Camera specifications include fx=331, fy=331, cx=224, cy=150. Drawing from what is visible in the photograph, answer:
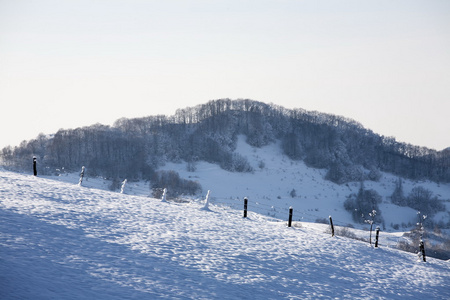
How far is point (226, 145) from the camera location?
119000 mm

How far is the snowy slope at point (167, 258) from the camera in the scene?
834cm

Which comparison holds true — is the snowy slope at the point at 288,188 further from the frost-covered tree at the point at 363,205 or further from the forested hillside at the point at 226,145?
the forested hillside at the point at 226,145

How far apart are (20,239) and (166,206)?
10941mm

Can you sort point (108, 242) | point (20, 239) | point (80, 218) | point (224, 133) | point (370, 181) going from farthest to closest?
point (224, 133)
point (370, 181)
point (80, 218)
point (108, 242)
point (20, 239)

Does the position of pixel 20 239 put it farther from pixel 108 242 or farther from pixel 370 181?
pixel 370 181

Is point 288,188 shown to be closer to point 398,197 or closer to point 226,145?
point 226,145

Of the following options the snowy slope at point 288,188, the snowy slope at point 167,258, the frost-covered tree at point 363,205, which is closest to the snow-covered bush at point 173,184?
the snowy slope at point 288,188

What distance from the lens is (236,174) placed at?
10156 cm

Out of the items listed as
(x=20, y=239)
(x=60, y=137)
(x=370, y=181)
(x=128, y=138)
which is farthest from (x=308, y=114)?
(x=20, y=239)

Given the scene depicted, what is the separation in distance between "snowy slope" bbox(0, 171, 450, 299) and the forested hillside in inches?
3137

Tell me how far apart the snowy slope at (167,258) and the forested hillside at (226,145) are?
79.7 meters

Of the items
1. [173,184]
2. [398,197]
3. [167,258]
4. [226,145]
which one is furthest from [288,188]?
[167,258]

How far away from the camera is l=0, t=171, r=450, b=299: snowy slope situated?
328 inches

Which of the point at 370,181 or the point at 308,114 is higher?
the point at 308,114
